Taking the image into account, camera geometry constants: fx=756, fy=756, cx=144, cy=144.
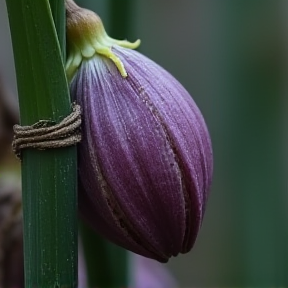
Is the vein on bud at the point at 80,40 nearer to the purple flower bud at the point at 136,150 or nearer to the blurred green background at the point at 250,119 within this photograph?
the purple flower bud at the point at 136,150

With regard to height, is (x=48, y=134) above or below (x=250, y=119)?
above

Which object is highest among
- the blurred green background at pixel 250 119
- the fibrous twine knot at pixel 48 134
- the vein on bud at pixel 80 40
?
the vein on bud at pixel 80 40

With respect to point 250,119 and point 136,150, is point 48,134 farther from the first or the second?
point 250,119

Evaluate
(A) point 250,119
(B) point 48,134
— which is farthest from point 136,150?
(A) point 250,119

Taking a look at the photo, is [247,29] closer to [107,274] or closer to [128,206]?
[107,274]

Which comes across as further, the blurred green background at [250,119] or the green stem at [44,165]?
the blurred green background at [250,119]

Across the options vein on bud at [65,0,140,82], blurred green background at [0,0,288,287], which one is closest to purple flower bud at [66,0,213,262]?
vein on bud at [65,0,140,82]

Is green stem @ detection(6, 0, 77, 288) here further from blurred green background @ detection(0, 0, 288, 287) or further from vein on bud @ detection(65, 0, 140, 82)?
blurred green background @ detection(0, 0, 288, 287)

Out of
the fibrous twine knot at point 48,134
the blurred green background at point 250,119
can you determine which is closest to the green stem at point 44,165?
the fibrous twine knot at point 48,134
